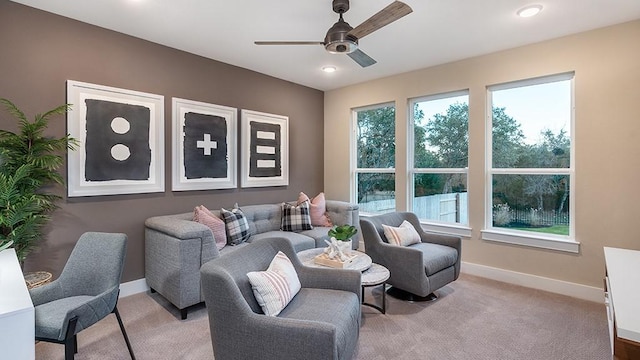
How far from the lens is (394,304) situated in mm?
3008

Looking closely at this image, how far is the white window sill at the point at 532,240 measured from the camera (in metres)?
3.25

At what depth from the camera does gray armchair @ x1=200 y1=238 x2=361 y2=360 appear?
4.83 ft

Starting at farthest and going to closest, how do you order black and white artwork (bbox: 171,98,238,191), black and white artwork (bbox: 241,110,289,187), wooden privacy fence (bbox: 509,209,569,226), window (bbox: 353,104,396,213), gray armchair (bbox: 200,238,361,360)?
1. window (bbox: 353,104,396,213)
2. black and white artwork (bbox: 241,110,289,187)
3. black and white artwork (bbox: 171,98,238,191)
4. wooden privacy fence (bbox: 509,209,569,226)
5. gray armchair (bbox: 200,238,361,360)

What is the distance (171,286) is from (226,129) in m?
2.03

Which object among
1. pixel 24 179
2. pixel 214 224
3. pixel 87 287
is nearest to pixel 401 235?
pixel 214 224

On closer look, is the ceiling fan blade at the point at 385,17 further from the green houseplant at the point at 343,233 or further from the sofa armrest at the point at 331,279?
the sofa armrest at the point at 331,279

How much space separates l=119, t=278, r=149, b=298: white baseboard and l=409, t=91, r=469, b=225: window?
3.53 m

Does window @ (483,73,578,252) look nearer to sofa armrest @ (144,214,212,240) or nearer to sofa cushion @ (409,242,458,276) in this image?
sofa cushion @ (409,242,458,276)

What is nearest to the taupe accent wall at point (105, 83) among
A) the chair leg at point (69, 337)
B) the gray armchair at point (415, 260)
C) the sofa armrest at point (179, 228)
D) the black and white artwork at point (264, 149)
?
the black and white artwork at point (264, 149)

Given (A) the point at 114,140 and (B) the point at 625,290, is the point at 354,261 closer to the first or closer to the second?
(B) the point at 625,290

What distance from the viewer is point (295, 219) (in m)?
4.19

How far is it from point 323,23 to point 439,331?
2923 mm

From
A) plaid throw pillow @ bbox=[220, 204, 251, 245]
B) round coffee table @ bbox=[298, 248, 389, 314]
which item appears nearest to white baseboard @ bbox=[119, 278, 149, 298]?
plaid throw pillow @ bbox=[220, 204, 251, 245]

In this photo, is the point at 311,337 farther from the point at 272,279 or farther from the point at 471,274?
the point at 471,274
